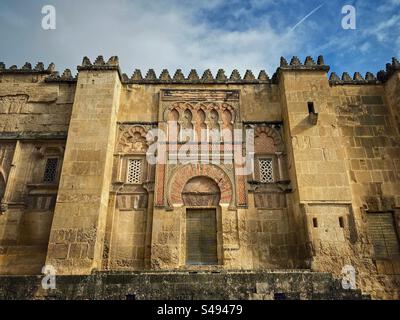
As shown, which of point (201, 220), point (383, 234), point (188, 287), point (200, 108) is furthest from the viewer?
point (200, 108)

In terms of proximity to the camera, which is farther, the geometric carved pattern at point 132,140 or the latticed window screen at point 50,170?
the geometric carved pattern at point 132,140

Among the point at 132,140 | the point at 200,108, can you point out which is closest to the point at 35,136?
the point at 132,140

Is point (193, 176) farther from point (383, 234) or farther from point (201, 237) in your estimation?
point (383, 234)

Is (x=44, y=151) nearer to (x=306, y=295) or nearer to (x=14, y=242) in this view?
(x=14, y=242)

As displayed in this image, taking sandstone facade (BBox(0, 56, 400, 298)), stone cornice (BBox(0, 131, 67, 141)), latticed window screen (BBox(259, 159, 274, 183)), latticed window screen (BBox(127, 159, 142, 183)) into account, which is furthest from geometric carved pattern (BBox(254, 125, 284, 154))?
stone cornice (BBox(0, 131, 67, 141))

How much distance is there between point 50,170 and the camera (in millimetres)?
9148

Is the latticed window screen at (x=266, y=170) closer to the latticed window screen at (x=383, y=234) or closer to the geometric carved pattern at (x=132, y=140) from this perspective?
the latticed window screen at (x=383, y=234)

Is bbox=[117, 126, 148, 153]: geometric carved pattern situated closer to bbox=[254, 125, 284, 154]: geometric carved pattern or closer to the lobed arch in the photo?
the lobed arch

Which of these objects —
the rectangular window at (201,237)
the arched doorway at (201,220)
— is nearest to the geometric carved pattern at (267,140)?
the arched doorway at (201,220)

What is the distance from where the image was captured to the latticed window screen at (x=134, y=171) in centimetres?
904

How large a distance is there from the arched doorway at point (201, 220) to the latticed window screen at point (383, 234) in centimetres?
424

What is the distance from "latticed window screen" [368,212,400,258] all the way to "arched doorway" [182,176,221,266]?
4236mm

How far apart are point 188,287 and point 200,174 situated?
3.51m

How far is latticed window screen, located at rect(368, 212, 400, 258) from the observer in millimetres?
8195
